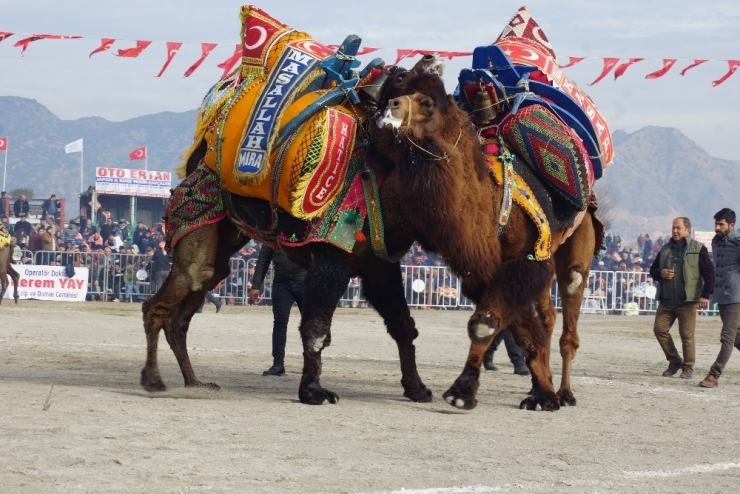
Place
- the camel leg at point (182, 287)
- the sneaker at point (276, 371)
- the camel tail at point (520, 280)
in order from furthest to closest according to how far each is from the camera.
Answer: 1. the sneaker at point (276, 371)
2. the camel leg at point (182, 287)
3. the camel tail at point (520, 280)

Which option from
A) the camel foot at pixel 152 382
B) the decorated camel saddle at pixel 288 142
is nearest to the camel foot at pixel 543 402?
the decorated camel saddle at pixel 288 142

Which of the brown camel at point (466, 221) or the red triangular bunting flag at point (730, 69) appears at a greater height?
the red triangular bunting flag at point (730, 69)

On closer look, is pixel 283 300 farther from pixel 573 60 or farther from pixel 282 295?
pixel 573 60

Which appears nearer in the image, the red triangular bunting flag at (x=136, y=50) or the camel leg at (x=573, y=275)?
the camel leg at (x=573, y=275)

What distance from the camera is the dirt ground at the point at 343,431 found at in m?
5.98

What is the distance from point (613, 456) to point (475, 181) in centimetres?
245

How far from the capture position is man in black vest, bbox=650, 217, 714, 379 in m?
13.4

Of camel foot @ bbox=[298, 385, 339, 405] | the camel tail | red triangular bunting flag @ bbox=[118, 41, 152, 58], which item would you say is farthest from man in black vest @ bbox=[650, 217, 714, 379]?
red triangular bunting flag @ bbox=[118, 41, 152, 58]

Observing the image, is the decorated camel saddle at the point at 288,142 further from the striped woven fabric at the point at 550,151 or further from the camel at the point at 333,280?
the striped woven fabric at the point at 550,151

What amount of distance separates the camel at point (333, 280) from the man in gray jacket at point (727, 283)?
2914 mm

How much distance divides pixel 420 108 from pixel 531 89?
1.53m

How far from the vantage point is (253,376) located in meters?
11.7

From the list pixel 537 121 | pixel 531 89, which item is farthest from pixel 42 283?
pixel 537 121

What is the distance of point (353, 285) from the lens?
93.4ft
